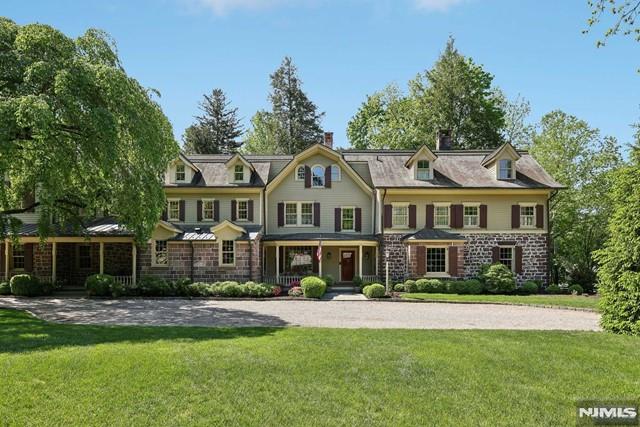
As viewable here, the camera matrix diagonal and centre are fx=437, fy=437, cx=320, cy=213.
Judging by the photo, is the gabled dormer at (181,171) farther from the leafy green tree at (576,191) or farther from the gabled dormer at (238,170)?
the leafy green tree at (576,191)

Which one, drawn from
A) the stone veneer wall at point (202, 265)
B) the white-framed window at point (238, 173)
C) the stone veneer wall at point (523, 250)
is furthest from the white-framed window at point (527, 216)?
the white-framed window at point (238, 173)

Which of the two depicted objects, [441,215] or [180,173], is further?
[180,173]

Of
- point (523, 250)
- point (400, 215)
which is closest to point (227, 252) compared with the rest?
point (400, 215)

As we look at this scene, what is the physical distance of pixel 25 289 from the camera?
66.2 feet

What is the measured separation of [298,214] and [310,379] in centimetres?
1877

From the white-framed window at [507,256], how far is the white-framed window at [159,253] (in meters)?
18.4

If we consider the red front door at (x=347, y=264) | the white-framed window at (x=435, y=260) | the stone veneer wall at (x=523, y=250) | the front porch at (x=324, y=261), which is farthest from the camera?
the red front door at (x=347, y=264)

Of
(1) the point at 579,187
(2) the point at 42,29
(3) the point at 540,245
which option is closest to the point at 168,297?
(2) the point at 42,29

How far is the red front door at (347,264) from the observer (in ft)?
85.5

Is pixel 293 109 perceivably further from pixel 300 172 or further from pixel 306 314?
pixel 306 314

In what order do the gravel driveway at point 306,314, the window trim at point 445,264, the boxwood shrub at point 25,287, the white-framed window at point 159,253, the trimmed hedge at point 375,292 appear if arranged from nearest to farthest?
the gravel driveway at point 306,314 < the trimmed hedge at point 375,292 < the boxwood shrub at point 25,287 < the white-framed window at point 159,253 < the window trim at point 445,264

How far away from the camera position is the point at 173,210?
25047 mm

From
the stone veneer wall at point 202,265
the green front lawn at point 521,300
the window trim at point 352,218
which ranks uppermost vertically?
the window trim at point 352,218

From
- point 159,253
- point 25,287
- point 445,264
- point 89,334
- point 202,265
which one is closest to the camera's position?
point 89,334
